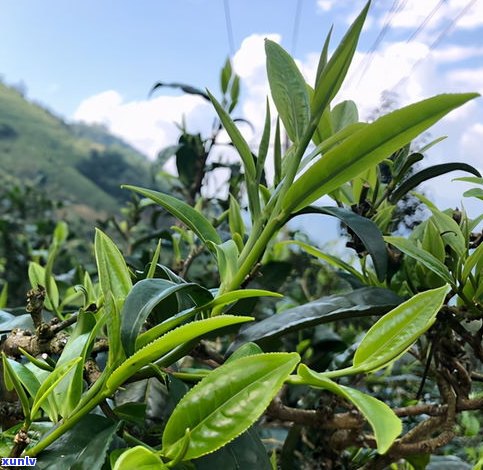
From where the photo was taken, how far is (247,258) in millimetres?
333

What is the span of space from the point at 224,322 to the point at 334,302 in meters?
0.16

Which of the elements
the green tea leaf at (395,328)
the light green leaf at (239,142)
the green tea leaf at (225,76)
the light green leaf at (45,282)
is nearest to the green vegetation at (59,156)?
the green tea leaf at (225,76)

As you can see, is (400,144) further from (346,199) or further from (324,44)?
(346,199)

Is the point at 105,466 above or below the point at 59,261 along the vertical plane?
above

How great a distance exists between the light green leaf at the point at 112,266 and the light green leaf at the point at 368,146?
102 millimetres

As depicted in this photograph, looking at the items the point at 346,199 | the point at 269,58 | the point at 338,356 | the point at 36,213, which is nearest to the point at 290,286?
the point at 338,356

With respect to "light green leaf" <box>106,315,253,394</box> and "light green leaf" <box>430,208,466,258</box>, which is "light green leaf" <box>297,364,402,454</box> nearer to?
"light green leaf" <box>106,315,253,394</box>

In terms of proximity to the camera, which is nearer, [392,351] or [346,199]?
[392,351]

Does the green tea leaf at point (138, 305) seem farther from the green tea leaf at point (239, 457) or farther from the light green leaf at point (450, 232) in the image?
the light green leaf at point (450, 232)

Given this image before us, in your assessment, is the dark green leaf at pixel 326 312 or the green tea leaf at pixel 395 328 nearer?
the green tea leaf at pixel 395 328

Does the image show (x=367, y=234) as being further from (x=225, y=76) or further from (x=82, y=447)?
(x=225, y=76)

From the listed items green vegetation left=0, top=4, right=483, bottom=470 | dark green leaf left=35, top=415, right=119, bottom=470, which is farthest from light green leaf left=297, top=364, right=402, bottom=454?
dark green leaf left=35, top=415, right=119, bottom=470

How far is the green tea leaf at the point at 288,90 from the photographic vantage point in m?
0.35

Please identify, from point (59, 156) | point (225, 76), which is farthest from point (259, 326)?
point (59, 156)
